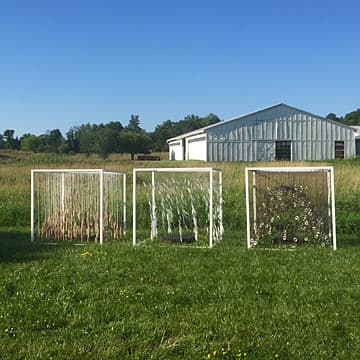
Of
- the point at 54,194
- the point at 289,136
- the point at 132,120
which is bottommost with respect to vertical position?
the point at 54,194

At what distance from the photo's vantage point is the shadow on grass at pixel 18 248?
8.75 meters

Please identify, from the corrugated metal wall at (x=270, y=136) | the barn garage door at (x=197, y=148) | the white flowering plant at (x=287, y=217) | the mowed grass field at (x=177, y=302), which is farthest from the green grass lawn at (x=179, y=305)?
the barn garage door at (x=197, y=148)

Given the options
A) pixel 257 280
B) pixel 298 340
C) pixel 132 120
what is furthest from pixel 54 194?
pixel 132 120

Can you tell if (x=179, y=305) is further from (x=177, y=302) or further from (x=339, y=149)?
(x=339, y=149)

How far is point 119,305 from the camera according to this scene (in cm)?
579

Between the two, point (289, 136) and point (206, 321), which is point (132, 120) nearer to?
point (289, 136)

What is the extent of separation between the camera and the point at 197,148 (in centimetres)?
4059

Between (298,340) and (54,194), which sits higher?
(54,194)

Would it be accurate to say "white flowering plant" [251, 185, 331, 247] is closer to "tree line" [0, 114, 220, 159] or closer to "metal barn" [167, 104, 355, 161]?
"metal barn" [167, 104, 355, 161]

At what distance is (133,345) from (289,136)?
34.2 metres

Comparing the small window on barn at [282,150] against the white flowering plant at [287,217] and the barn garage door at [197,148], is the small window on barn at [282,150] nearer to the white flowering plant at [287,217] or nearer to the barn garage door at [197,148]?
the barn garage door at [197,148]

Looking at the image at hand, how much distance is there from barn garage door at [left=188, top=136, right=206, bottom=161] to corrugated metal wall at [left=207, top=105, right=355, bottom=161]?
3.35 feet

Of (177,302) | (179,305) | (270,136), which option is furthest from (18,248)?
(270,136)

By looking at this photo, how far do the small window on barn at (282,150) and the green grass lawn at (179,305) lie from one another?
28.7 m
